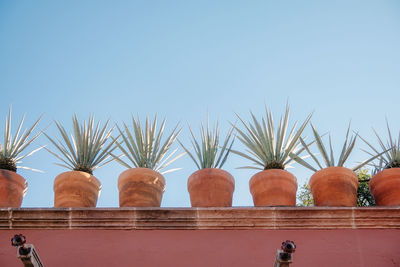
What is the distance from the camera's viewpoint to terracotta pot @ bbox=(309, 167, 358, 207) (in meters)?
5.23

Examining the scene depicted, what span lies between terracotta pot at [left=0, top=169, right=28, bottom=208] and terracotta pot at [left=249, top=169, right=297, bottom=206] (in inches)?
86.7

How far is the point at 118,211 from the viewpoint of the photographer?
4852 mm

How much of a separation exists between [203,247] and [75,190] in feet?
4.62

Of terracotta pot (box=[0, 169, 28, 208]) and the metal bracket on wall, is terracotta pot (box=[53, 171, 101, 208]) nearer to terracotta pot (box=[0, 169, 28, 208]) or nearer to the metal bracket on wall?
terracotta pot (box=[0, 169, 28, 208])

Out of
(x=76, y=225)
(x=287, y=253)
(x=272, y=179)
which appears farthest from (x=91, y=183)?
(x=287, y=253)

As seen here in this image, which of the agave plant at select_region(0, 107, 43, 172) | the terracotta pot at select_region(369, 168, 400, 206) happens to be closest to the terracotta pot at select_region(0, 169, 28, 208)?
the agave plant at select_region(0, 107, 43, 172)

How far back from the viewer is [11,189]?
17.7ft

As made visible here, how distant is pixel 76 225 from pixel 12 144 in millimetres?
1512

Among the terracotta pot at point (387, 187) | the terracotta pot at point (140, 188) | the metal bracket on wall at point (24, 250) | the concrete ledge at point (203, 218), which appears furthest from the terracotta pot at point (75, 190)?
the terracotta pot at point (387, 187)

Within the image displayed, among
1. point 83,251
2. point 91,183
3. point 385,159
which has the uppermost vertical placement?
point 385,159

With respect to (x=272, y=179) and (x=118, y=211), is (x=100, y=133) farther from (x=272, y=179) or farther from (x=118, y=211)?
(x=272, y=179)

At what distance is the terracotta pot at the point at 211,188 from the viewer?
209 inches

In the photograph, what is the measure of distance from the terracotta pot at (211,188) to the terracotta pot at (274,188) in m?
0.24

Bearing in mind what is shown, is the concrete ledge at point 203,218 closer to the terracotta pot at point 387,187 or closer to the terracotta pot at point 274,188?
the terracotta pot at point 274,188
